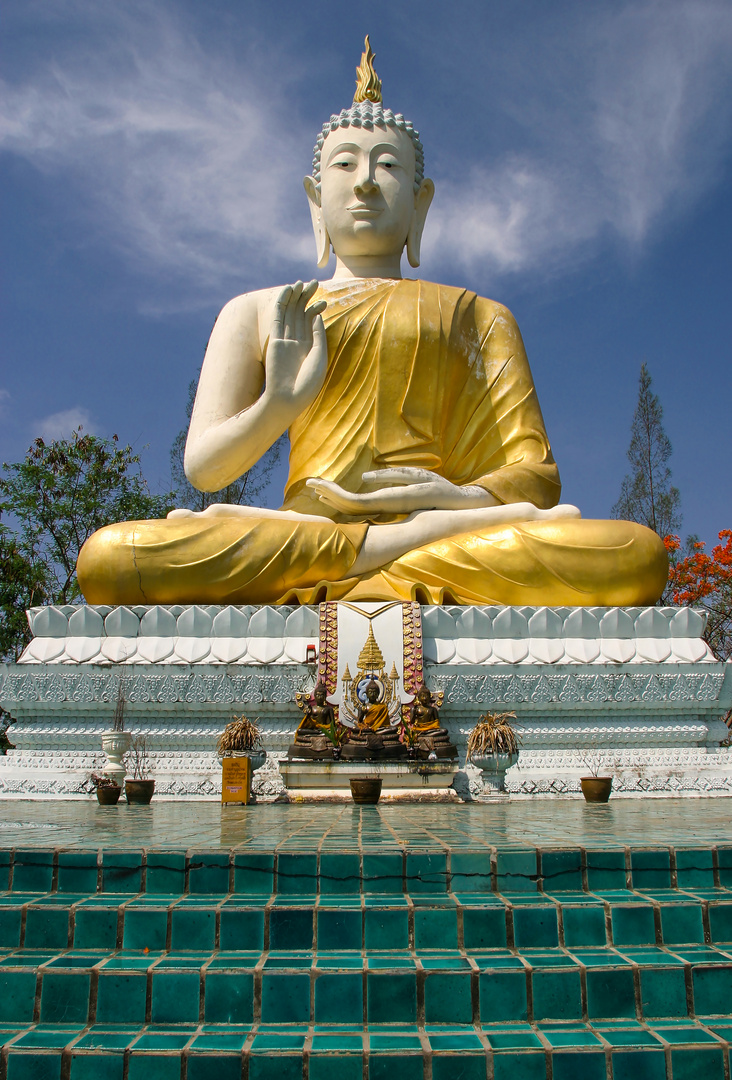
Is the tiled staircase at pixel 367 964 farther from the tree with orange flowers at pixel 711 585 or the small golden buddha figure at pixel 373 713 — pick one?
the tree with orange flowers at pixel 711 585

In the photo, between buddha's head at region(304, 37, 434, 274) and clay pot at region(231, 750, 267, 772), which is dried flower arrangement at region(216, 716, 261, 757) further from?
buddha's head at region(304, 37, 434, 274)

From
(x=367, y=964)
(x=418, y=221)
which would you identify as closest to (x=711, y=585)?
(x=418, y=221)

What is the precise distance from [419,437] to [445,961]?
228 inches

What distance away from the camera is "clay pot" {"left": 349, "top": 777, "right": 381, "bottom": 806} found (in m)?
4.45

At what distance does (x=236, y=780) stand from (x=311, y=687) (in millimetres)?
936

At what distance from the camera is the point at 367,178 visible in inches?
314

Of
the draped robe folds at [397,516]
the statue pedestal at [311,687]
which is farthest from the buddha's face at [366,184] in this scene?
the statue pedestal at [311,687]

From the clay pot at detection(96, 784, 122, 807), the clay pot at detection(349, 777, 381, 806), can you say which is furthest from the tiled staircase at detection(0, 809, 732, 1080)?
the clay pot at detection(96, 784, 122, 807)

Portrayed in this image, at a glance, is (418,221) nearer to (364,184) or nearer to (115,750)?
(364,184)

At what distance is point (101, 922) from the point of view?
2254 mm

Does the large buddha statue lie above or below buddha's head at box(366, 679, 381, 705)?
above

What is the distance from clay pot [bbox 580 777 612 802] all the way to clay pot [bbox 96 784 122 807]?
2529 millimetres

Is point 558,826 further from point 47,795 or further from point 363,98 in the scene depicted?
point 363,98

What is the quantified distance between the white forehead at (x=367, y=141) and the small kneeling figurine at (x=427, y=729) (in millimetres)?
5222
